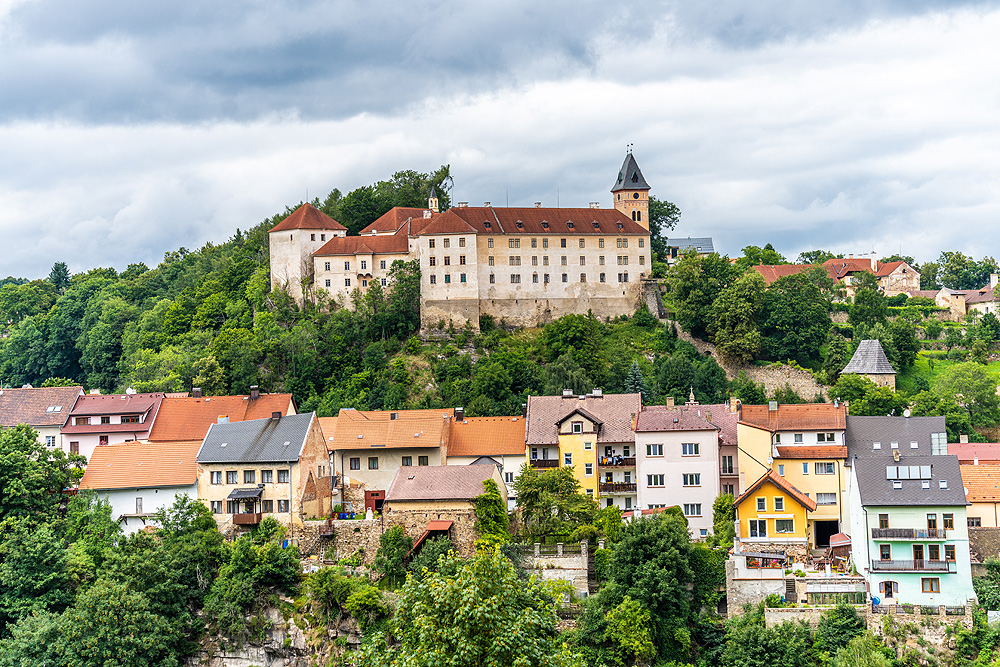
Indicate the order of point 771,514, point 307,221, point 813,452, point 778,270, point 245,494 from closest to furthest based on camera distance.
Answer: point 771,514, point 245,494, point 813,452, point 307,221, point 778,270

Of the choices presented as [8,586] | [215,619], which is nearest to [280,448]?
[215,619]

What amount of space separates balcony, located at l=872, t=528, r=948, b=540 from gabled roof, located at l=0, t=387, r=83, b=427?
160 ft

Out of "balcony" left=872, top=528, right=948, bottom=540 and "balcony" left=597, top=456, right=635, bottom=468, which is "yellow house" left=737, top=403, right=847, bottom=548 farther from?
"balcony" left=872, top=528, right=948, bottom=540

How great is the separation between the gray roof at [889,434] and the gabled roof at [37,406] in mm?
46988

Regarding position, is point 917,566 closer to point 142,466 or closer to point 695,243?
point 142,466

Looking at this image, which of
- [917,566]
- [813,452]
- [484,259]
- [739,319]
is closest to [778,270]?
[739,319]

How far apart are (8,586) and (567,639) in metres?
26.6

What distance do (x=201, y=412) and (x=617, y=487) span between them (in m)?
26.0

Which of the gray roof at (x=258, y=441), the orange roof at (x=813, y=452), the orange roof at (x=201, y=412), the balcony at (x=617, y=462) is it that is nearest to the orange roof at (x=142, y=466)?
the gray roof at (x=258, y=441)

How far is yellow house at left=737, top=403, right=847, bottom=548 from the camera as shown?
5581 cm

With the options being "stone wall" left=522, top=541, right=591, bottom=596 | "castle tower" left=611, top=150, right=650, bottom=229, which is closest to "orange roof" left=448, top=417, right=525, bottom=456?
"stone wall" left=522, top=541, right=591, bottom=596

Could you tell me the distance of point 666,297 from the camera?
319ft

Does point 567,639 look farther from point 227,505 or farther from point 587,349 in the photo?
point 587,349

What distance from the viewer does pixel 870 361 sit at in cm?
8212
